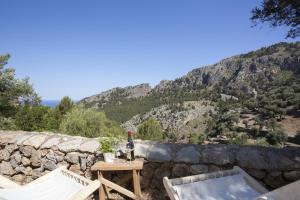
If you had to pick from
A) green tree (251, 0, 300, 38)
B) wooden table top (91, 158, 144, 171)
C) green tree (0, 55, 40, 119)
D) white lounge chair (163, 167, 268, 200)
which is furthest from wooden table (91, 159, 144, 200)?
green tree (0, 55, 40, 119)

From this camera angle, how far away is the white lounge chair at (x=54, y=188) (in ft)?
10.2

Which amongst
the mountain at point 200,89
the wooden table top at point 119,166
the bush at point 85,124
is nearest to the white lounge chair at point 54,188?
the wooden table top at point 119,166

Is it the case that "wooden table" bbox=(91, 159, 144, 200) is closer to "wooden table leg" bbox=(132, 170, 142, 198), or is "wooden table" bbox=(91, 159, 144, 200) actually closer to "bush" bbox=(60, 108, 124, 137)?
"wooden table leg" bbox=(132, 170, 142, 198)

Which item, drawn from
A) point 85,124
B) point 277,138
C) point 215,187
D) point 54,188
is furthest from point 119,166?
point 277,138

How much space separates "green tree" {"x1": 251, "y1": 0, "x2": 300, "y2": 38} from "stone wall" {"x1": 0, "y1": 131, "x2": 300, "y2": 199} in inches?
70.9

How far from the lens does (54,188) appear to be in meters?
3.47

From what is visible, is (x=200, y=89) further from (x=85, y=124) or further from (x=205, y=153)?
(x=205, y=153)

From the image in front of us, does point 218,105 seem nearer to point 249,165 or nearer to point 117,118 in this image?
point 117,118

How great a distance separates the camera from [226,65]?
82.6 metres

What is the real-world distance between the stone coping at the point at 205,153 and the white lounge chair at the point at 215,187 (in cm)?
47

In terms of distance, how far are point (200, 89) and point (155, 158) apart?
242 feet

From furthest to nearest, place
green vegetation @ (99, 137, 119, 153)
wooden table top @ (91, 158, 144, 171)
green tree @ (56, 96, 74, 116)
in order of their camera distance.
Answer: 1. green tree @ (56, 96, 74, 116)
2. green vegetation @ (99, 137, 119, 153)
3. wooden table top @ (91, 158, 144, 171)

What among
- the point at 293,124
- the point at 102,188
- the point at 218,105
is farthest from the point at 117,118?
the point at 102,188

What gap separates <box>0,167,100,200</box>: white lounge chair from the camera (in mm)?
3104
